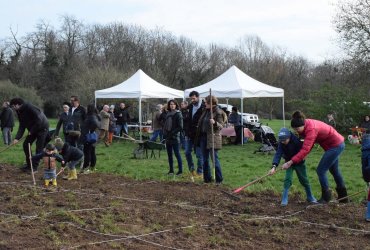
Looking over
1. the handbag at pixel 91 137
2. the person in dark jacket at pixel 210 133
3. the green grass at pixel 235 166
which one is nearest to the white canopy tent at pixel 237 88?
the green grass at pixel 235 166

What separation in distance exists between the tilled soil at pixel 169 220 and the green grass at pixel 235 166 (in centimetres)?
142

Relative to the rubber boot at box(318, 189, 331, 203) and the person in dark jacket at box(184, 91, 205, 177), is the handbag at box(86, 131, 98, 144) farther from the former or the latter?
the rubber boot at box(318, 189, 331, 203)

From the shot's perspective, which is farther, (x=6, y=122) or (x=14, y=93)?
(x=14, y=93)

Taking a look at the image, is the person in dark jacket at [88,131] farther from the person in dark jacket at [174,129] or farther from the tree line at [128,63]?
the tree line at [128,63]

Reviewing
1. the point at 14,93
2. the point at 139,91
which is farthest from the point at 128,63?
the point at 139,91

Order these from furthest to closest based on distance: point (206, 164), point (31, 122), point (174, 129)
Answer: point (31, 122) < point (174, 129) < point (206, 164)

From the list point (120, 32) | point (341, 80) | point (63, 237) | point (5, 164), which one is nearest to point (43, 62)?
point (120, 32)

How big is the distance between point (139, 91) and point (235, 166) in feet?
29.6

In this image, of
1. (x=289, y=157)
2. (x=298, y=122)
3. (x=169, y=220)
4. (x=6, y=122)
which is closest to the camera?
(x=169, y=220)

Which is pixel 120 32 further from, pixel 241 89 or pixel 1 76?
pixel 241 89

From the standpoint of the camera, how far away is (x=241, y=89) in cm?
1923

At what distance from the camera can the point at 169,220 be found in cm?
643

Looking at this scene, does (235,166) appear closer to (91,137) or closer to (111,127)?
(91,137)

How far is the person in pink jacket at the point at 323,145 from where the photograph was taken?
284 inches
